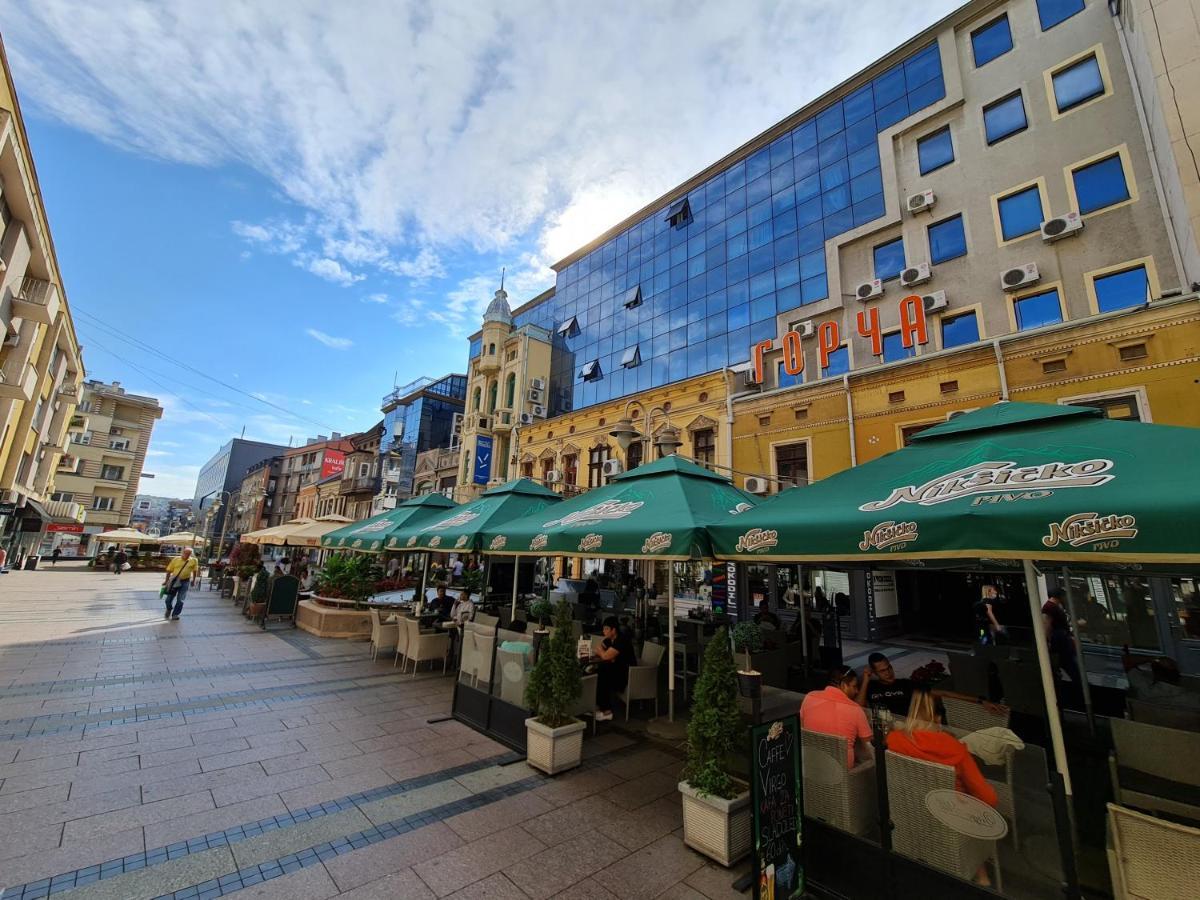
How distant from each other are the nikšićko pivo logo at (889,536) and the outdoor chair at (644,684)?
14.5 feet

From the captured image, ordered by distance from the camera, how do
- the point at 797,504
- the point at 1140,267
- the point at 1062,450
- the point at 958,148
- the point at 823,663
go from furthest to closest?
the point at 958,148
the point at 1140,267
the point at 823,663
the point at 797,504
the point at 1062,450

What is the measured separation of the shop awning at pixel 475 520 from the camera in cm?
854

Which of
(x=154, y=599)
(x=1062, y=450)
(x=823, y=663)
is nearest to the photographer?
(x=1062, y=450)

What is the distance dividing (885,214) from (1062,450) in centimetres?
1872

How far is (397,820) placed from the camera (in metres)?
4.23

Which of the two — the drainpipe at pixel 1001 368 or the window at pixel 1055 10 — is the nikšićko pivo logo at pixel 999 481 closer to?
the drainpipe at pixel 1001 368

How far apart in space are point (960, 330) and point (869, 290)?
324cm

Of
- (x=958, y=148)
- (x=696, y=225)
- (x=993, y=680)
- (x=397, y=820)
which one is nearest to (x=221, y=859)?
(x=397, y=820)

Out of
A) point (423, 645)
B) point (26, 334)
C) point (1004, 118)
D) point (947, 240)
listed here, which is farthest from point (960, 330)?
point (26, 334)

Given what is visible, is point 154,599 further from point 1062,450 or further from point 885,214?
point 885,214

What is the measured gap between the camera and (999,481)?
325 centimetres

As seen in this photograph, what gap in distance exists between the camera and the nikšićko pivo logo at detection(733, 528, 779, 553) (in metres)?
4.12

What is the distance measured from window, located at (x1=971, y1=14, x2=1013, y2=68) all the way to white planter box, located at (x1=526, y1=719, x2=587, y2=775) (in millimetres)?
24744

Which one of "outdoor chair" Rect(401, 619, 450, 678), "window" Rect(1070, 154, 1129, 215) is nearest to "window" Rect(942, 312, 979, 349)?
"window" Rect(1070, 154, 1129, 215)
